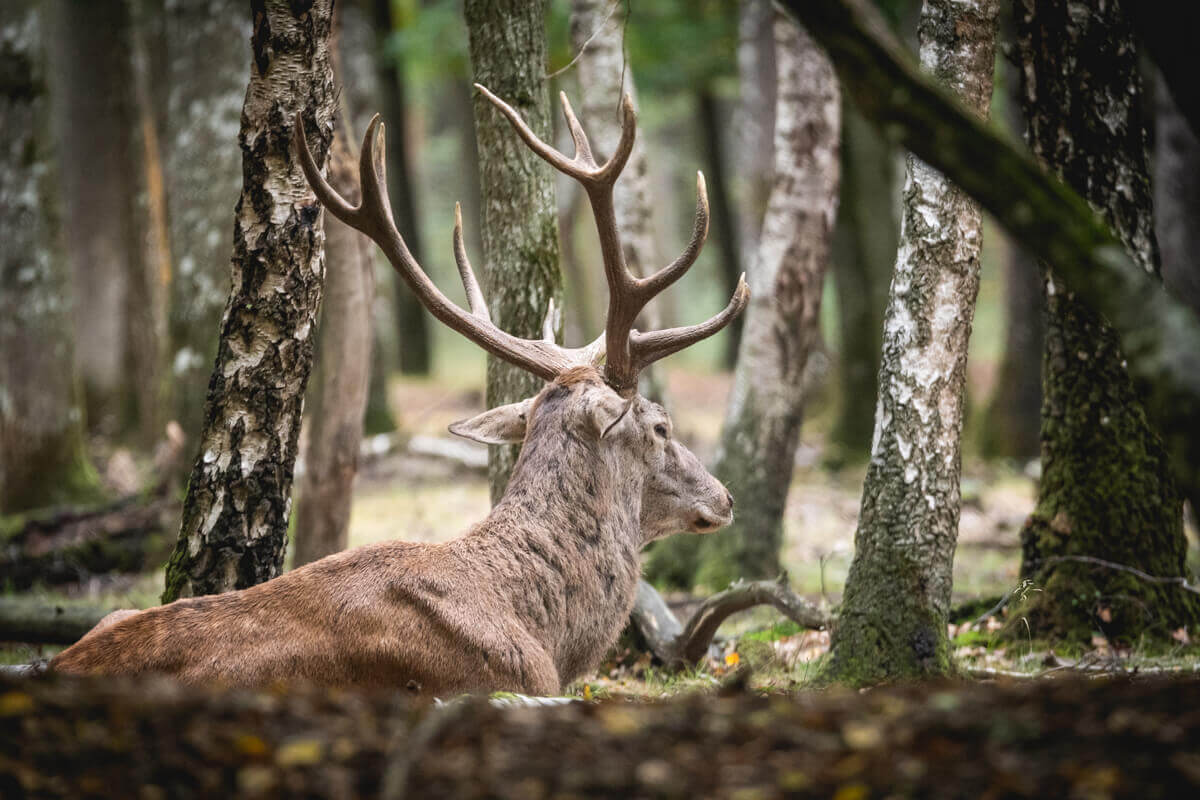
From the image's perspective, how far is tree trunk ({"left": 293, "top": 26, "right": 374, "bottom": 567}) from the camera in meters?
7.26

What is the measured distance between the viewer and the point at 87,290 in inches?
594

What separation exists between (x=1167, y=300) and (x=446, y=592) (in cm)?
300

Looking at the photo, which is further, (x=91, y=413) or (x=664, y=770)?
(x=91, y=413)

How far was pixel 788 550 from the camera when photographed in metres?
10.2

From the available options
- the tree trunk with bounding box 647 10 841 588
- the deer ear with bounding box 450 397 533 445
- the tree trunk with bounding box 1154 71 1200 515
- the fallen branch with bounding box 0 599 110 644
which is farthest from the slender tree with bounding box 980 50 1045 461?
the fallen branch with bounding box 0 599 110 644

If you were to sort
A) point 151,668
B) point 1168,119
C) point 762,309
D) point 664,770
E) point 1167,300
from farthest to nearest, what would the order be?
point 1168,119
point 762,309
point 151,668
point 1167,300
point 664,770

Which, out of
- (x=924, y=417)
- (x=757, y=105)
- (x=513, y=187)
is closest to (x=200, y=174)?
(x=513, y=187)

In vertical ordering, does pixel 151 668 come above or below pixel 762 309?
below

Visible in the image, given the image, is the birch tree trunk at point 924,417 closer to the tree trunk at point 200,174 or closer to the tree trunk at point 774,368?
the tree trunk at point 774,368

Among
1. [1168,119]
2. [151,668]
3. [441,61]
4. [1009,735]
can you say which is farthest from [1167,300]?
[441,61]

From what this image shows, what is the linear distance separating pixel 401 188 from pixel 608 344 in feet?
47.1

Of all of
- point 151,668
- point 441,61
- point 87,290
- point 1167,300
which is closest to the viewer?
point 1167,300

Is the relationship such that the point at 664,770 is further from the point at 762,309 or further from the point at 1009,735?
the point at 762,309

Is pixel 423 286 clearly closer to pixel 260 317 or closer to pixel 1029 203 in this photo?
pixel 260 317
